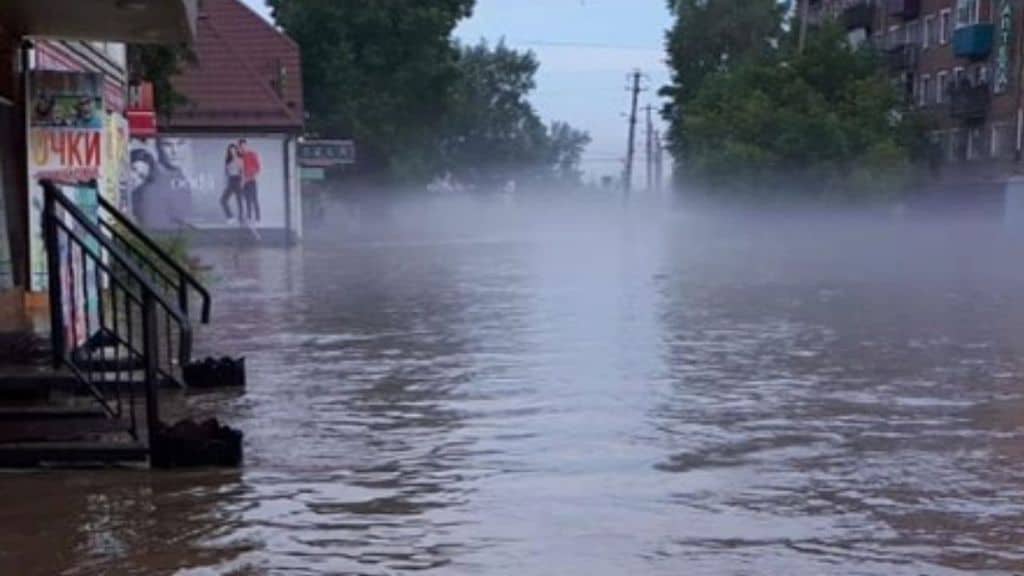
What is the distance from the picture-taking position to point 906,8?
61.6 meters

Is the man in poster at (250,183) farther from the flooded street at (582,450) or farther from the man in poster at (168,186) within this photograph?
the flooded street at (582,450)

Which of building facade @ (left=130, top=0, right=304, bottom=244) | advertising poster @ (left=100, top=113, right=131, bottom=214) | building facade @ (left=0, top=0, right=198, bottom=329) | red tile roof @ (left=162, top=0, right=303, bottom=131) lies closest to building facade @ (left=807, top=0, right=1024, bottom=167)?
red tile roof @ (left=162, top=0, right=303, bottom=131)

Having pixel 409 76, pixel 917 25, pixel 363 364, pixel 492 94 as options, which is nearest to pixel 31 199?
pixel 363 364

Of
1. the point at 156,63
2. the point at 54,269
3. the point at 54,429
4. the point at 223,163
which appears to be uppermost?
the point at 156,63

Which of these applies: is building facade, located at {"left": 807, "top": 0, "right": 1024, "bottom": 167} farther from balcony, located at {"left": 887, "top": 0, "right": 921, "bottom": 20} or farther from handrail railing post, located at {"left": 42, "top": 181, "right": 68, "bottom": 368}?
handrail railing post, located at {"left": 42, "top": 181, "right": 68, "bottom": 368}

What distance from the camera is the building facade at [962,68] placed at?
167ft

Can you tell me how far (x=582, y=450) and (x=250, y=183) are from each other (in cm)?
3073

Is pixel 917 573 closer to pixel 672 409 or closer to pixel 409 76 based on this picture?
pixel 672 409

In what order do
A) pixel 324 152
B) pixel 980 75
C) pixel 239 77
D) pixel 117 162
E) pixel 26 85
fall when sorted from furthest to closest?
pixel 980 75
pixel 324 152
pixel 239 77
pixel 117 162
pixel 26 85

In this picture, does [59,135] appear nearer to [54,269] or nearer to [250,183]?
[54,269]

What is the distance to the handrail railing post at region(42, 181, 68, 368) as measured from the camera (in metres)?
7.72

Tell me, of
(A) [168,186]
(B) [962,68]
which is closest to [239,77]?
(A) [168,186]

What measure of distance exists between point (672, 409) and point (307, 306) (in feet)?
32.3

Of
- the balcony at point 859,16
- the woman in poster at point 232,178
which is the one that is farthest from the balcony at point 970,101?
the woman in poster at point 232,178
